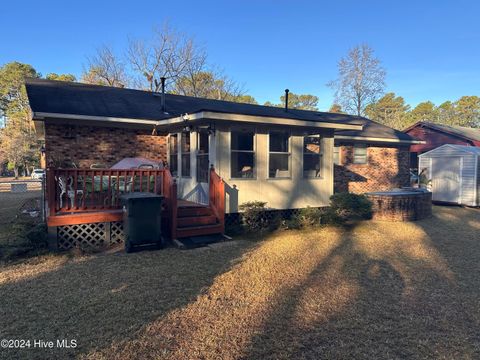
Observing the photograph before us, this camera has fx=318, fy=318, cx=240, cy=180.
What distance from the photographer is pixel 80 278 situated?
4.72m

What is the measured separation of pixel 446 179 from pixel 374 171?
2.85 metres

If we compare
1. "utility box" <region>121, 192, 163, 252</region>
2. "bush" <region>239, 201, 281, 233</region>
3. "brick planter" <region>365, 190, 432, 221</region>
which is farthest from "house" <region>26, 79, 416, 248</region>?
"brick planter" <region>365, 190, 432, 221</region>

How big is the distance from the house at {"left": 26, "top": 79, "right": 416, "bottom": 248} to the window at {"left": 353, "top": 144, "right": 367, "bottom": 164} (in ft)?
16.5

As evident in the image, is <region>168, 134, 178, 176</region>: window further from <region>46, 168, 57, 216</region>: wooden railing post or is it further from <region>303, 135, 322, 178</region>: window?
<region>46, 168, 57, 216</region>: wooden railing post

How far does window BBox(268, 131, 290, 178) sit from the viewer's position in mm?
8644

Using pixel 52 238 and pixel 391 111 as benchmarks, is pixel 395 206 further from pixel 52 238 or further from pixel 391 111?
pixel 391 111

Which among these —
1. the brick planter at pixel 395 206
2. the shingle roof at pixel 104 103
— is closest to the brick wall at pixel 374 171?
the shingle roof at pixel 104 103

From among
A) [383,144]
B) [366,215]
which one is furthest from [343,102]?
[366,215]

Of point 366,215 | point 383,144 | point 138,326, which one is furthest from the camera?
point 383,144

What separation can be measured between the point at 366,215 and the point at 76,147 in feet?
28.7

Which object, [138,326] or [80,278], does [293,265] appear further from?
[80,278]

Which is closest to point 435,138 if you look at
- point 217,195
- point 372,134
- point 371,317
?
point 372,134

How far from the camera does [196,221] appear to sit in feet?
23.9

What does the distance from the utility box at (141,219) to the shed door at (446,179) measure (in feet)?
41.4
